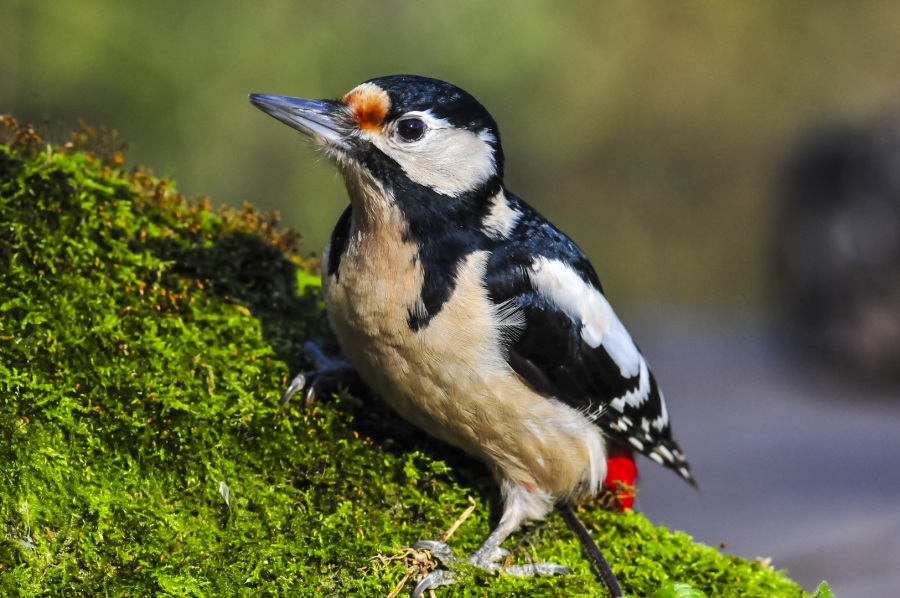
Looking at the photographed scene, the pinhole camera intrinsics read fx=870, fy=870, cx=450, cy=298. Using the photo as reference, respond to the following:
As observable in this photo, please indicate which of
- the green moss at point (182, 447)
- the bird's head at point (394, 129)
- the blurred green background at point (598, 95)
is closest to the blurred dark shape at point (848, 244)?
the blurred green background at point (598, 95)

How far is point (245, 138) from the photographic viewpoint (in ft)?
29.1

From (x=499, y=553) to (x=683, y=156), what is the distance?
35.7ft

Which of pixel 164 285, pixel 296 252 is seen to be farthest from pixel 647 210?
pixel 164 285

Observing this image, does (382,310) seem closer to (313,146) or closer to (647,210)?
(313,146)

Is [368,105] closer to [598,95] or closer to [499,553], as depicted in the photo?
[499,553]

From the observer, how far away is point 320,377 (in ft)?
9.43

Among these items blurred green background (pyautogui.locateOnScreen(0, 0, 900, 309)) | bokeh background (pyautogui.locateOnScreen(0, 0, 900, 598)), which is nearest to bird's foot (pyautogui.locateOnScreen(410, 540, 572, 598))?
bokeh background (pyautogui.locateOnScreen(0, 0, 900, 598))

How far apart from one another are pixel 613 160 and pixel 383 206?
10.1 metres

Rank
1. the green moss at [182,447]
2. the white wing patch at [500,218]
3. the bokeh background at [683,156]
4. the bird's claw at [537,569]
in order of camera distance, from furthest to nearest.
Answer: the bokeh background at [683,156] → the white wing patch at [500,218] → the bird's claw at [537,569] → the green moss at [182,447]

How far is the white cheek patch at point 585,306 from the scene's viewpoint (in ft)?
9.40

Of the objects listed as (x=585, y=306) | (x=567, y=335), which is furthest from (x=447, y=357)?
→ (x=585, y=306)

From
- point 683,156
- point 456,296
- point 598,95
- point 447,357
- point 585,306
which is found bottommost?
point 447,357

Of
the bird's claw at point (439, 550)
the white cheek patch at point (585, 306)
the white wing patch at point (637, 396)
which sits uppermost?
the white cheek patch at point (585, 306)

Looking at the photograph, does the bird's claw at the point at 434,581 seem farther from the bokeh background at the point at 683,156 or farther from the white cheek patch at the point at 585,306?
the bokeh background at the point at 683,156
